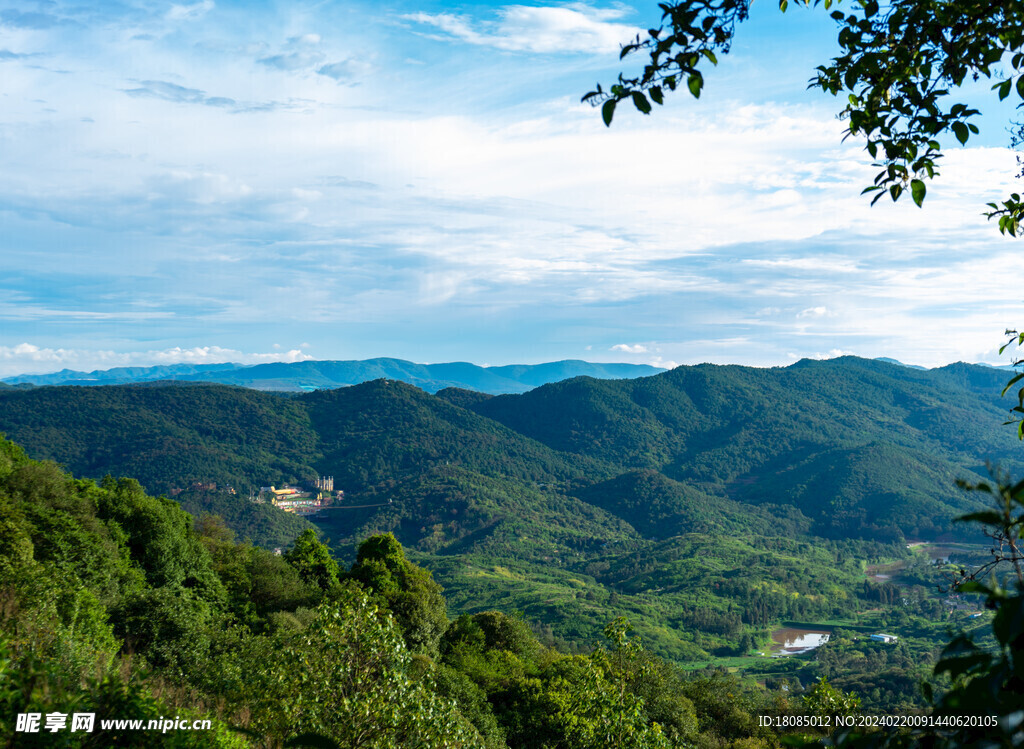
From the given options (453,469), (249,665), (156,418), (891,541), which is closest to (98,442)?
(156,418)

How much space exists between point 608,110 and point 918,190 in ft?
6.24

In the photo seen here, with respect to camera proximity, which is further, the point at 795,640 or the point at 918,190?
the point at 795,640

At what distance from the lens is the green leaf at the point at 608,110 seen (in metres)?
2.91

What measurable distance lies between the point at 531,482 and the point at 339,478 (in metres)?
58.4

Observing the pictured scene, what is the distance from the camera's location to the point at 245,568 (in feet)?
91.0

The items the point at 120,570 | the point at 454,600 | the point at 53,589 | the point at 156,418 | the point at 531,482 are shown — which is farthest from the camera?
the point at 531,482

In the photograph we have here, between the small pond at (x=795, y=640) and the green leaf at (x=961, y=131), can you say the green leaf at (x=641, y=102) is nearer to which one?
the green leaf at (x=961, y=131)

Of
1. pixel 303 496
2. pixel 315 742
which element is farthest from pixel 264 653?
pixel 303 496

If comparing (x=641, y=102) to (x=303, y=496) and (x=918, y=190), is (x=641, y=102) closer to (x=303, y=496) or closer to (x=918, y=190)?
(x=918, y=190)

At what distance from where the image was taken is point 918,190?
3.47m

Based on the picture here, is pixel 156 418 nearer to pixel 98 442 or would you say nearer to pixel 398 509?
pixel 98 442

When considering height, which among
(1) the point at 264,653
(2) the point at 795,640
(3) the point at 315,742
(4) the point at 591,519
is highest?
(3) the point at 315,742

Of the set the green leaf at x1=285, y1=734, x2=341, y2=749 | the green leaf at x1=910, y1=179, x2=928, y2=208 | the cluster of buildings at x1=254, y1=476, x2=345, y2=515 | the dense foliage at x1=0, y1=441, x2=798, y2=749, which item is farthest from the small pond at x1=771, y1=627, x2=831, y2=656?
the green leaf at x1=285, y1=734, x2=341, y2=749

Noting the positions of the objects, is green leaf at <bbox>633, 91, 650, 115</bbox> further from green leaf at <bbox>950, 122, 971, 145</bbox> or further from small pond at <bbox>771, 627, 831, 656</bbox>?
small pond at <bbox>771, 627, 831, 656</bbox>
